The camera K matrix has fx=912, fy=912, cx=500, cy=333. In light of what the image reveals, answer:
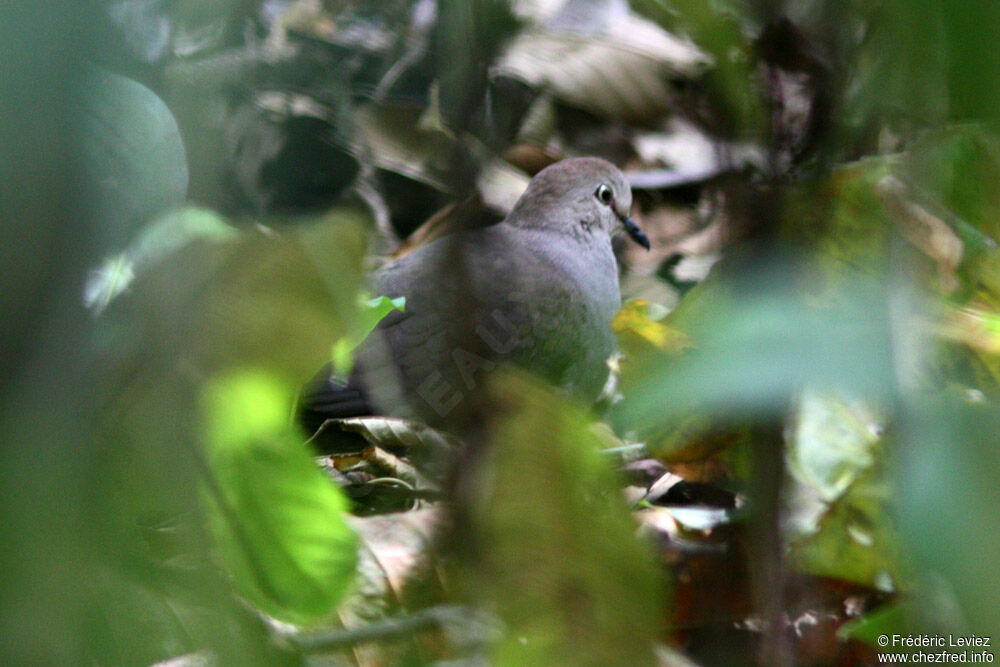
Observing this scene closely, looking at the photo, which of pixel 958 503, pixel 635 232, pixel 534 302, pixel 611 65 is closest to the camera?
pixel 958 503

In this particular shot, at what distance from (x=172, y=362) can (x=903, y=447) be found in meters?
0.29

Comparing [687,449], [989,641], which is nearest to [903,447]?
[989,641]

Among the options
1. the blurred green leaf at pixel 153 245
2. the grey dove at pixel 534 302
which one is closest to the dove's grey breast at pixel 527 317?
the grey dove at pixel 534 302

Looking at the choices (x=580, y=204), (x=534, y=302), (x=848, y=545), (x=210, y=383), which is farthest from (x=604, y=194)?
(x=210, y=383)

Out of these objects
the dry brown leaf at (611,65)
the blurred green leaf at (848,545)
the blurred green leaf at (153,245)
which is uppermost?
the blurred green leaf at (153,245)

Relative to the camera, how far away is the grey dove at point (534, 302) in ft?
4.81

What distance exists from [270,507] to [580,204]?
1.80 metres

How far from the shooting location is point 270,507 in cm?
40

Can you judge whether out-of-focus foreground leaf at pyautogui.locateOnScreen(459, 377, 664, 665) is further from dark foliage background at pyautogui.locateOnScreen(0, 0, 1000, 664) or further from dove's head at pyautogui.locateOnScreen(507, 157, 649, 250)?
dove's head at pyautogui.locateOnScreen(507, 157, 649, 250)

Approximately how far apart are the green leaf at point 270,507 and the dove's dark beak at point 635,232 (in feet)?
5.64

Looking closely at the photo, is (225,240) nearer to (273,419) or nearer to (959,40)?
(273,419)

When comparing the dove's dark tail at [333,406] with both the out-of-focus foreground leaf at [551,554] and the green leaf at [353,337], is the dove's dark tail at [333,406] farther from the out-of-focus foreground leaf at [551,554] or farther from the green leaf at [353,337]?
the out-of-focus foreground leaf at [551,554]

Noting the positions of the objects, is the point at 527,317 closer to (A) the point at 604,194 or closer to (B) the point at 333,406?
(B) the point at 333,406

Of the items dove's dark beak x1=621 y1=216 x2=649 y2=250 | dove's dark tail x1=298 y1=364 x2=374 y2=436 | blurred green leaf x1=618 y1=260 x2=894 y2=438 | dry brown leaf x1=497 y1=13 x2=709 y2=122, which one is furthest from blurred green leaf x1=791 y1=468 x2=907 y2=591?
dove's dark beak x1=621 y1=216 x2=649 y2=250
